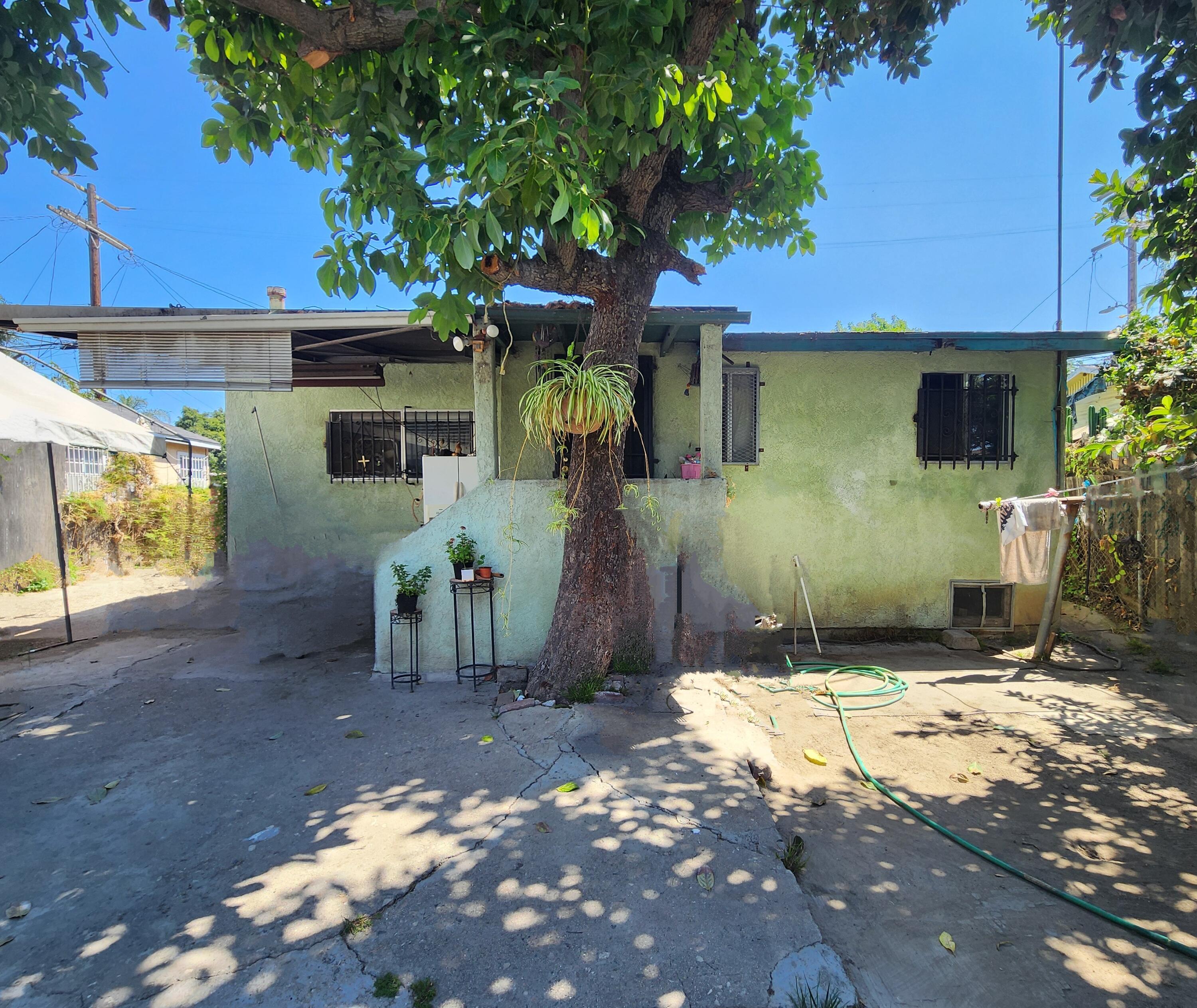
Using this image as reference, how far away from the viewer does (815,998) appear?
205 cm

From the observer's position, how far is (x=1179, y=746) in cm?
439

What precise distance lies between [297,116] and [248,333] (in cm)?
250

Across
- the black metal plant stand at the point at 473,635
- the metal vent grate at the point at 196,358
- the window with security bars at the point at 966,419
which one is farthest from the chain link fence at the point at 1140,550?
the metal vent grate at the point at 196,358

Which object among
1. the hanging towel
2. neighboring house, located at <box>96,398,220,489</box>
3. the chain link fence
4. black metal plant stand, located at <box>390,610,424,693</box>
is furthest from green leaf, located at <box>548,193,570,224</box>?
neighboring house, located at <box>96,398,220,489</box>

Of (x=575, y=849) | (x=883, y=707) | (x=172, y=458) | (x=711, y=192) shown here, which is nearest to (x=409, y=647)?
(x=575, y=849)

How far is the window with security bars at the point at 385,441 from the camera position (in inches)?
320

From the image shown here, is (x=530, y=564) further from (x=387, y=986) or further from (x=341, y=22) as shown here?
(x=341, y=22)

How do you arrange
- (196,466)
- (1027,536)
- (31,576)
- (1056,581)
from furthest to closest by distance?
1. (196,466)
2. (31,576)
3. (1056,581)
4. (1027,536)

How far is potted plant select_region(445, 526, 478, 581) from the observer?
5.34 metres

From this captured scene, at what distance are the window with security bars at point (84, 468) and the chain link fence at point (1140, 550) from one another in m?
16.0

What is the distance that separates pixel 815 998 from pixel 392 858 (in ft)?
6.43

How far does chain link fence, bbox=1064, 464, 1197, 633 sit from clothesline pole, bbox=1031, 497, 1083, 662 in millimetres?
152

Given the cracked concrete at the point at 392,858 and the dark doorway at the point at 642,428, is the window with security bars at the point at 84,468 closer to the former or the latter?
the cracked concrete at the point at 392,858

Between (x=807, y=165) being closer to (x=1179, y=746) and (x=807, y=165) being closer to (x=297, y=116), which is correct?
(x=297, y=116)
